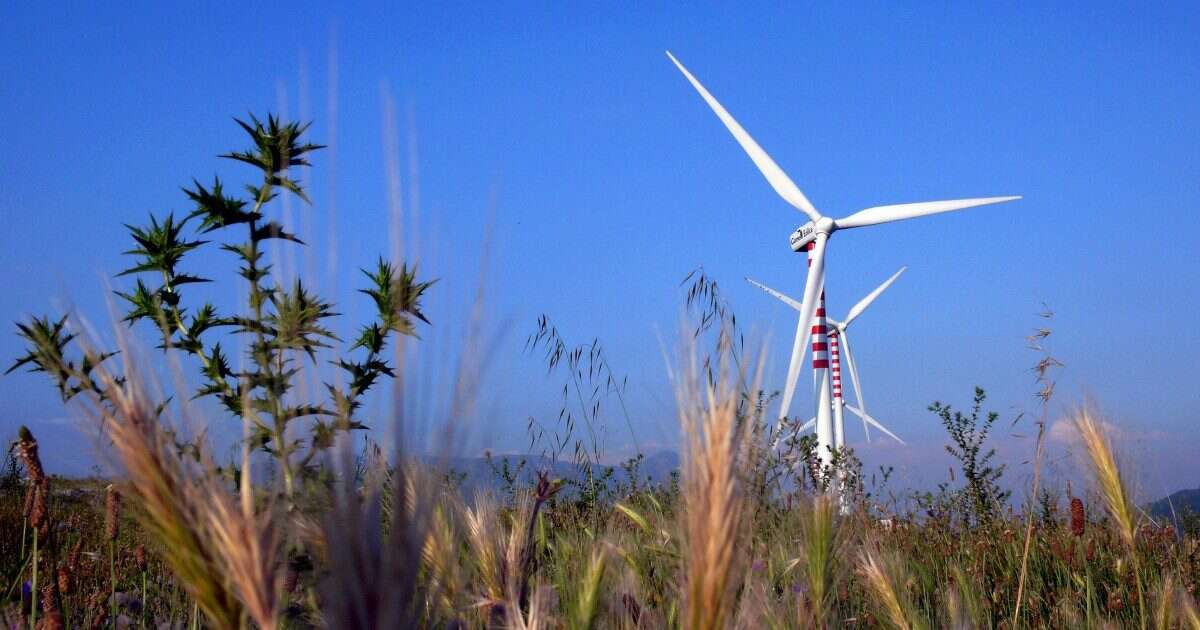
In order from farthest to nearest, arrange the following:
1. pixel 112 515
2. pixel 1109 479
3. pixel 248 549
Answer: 1. pixel 1109 479
2. pixel 112 515
3. pixel 248 549

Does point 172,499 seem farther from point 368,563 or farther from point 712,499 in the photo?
point 712,499

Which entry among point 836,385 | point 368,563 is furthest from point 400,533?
point 836,385

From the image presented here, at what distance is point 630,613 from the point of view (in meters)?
2.41

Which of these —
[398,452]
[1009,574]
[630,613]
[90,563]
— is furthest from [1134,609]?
[90,563]

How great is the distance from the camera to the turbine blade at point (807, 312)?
55.5 feet

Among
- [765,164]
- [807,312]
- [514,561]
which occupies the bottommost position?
[514,561]

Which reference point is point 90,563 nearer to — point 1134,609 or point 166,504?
point 166,504

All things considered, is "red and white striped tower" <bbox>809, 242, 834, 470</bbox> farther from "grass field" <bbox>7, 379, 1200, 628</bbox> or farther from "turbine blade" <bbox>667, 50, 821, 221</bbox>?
"grass field" <bbox>7, 379, 1200, 628</bbox>

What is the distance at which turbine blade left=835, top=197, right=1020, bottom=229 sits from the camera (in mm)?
18719

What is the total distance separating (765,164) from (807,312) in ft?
11.1

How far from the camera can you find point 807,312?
1833 centimetres

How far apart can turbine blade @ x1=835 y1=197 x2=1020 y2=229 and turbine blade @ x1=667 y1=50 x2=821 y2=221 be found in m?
1.08

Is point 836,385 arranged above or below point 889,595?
above

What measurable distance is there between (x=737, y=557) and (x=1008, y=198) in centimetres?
1960
